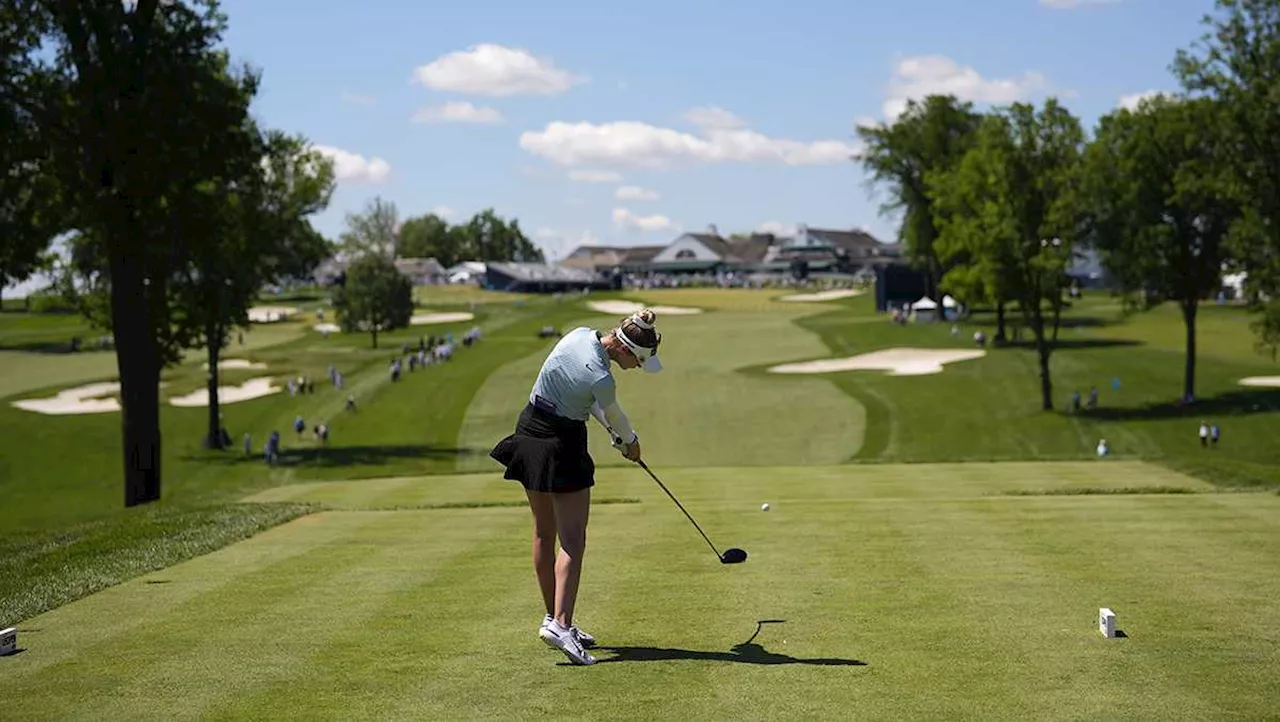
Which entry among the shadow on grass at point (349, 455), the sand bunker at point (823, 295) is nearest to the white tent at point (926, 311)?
the sand bunker at point (823, 295)

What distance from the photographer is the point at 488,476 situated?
34.1m

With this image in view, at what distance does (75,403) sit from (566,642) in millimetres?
63963

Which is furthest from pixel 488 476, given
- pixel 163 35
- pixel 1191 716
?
pixel 1191 716

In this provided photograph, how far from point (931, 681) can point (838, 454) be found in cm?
4214

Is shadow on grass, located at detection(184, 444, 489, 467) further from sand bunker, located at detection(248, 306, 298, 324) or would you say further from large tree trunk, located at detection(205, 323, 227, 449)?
sand bunker, located at detection(248, 306, 298, 324)

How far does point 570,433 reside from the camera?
34.2 feet

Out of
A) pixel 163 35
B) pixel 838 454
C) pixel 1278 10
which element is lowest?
pixel 838 454

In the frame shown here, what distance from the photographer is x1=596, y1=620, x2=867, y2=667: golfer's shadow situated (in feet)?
31.6

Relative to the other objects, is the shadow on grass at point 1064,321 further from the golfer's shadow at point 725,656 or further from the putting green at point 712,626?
the golfer's shadow at point 725,656

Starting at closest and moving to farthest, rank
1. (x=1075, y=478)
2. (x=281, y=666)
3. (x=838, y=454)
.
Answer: (x=281, y=666) → (x=1075, y=478) → (x=838, y=454)

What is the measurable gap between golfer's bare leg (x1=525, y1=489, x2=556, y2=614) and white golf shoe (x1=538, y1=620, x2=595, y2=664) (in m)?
0.52

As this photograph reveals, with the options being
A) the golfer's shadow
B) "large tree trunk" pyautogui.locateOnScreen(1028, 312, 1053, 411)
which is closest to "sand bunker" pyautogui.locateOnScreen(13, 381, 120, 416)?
"large tree trunk" pyautogui.locateOnScreen(1028, 312, 1053, 411)

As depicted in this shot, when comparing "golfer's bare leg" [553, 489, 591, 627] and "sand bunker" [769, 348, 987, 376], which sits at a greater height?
"golfer's bare leg" [553, 489, 591, 627]

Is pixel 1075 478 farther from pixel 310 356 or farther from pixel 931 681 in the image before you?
pixel 310 356
